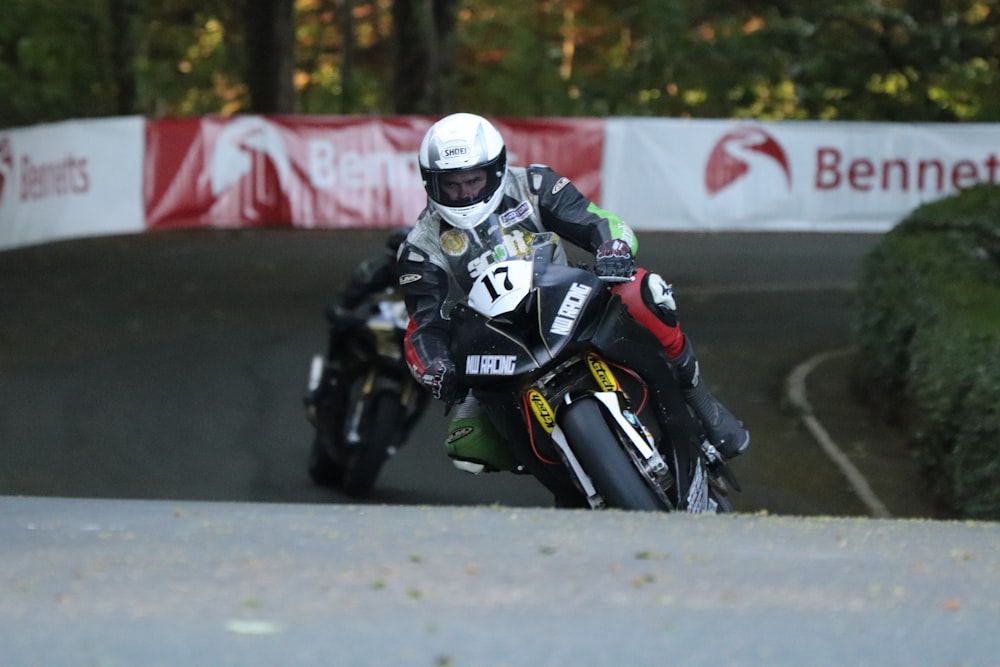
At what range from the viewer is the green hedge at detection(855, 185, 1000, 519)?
345 inches

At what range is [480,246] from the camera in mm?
7074

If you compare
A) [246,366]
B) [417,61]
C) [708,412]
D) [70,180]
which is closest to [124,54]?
[417,61]

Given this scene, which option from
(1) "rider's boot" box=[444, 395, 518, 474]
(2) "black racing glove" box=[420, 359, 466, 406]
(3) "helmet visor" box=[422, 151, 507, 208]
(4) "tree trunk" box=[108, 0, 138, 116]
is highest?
(3) "helmet visor" box=[422, 151, 507, 208]

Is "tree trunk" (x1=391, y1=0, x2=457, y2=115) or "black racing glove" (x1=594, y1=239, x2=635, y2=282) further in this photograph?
"tree trunk" (x1=391, y1=0, x2=457, y2=115)

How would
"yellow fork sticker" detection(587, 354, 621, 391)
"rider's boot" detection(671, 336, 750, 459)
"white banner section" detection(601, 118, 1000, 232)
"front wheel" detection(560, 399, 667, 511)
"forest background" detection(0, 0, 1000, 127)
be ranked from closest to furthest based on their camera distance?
"front wheel" detection(560, 399, 667, 511)
"yellow fork sticker" detection(587, 354, 621, 391)
"rider's boot" detection(671, 336, 750, 459)
"white banner section" detection(601, 118, 1000, 232)
"forest background" detection(0, 0, 1000, 127)

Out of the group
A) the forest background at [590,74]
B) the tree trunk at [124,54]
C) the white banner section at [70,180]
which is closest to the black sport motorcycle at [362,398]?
the white banner section at [70,180]

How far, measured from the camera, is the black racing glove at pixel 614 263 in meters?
6.73

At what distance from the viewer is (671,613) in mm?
Result: 4766

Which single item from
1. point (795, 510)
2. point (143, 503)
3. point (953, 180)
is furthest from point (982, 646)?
point (953, 180)

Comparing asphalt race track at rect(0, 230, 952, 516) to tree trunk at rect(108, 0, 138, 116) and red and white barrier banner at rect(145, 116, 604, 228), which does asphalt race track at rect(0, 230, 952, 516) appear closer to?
red and white barrier banner at rect(145, 116, 604, 228)

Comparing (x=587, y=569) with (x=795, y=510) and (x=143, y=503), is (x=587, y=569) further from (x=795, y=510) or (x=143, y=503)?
(x=795, y=510)

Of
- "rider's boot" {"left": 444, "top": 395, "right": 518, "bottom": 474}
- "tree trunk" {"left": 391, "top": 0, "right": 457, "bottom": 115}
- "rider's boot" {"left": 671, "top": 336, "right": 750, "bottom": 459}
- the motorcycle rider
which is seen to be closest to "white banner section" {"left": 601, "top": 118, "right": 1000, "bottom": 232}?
"tree trunk" {"left": 391, "top": 0, "right": 457, "bottom": 115}

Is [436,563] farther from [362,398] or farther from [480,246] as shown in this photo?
[362,398]

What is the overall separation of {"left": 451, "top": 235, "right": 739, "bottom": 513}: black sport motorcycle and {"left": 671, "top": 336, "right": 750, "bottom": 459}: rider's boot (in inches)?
8.3
